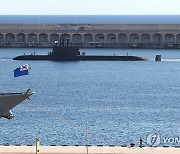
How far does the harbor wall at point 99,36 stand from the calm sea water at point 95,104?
4516 cm

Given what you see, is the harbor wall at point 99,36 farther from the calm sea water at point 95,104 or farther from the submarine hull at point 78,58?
the calm sea water at point 95,104

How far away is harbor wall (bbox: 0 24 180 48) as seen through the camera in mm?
161625

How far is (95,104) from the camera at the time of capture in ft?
215

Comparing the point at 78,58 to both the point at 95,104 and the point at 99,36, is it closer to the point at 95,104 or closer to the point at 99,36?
the point at 99,36

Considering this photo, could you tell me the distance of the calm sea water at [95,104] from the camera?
159 feet

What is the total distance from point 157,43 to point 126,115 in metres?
105

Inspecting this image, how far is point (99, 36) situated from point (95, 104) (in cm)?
10164

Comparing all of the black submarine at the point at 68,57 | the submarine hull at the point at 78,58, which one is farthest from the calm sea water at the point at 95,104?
the black submarine at the point at 68,57

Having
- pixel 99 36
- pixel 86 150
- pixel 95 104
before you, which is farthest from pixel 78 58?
pixel 86 150

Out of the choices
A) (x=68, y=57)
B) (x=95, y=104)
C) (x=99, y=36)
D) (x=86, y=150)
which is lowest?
(x=99, y=36)

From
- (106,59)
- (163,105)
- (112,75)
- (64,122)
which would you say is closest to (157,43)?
(106,59)

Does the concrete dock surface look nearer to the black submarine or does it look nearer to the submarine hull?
the black submarine

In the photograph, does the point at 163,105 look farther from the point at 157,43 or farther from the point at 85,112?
the point at 157,43

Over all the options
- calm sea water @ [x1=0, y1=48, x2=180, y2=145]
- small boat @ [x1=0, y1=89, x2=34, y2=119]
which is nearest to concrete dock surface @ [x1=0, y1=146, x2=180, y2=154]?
small boat @ [x1=0, y1=89, x2=34, y2=119]
